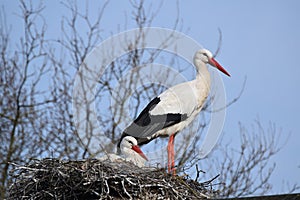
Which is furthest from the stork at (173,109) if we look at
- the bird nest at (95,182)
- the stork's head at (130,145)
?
the bird nest at (95,182)

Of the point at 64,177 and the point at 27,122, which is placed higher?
the point at 27,122

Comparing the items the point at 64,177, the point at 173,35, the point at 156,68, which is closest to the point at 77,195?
the point at 64,177

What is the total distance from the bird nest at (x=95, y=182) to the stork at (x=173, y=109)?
136 centimetres

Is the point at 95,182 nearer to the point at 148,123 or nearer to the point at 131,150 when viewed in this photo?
the point at 131,150

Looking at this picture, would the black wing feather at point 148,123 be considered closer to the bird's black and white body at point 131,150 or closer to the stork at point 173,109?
the stork at point 173,109

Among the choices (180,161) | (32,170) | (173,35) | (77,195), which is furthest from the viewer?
(173,35)

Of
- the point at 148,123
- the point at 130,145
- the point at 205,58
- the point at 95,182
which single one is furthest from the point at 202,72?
the point at 95,182

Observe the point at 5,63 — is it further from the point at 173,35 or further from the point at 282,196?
the point at 282,196

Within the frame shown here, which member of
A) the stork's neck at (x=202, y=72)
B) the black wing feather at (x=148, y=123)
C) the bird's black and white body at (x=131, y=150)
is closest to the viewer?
the bird's black and white body at (x=131, y=150)

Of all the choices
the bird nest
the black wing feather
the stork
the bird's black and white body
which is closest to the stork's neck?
the stork

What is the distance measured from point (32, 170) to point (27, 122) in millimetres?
3493

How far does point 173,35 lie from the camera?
8.03 m

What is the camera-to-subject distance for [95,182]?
171 inches

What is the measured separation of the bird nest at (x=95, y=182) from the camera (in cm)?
434
